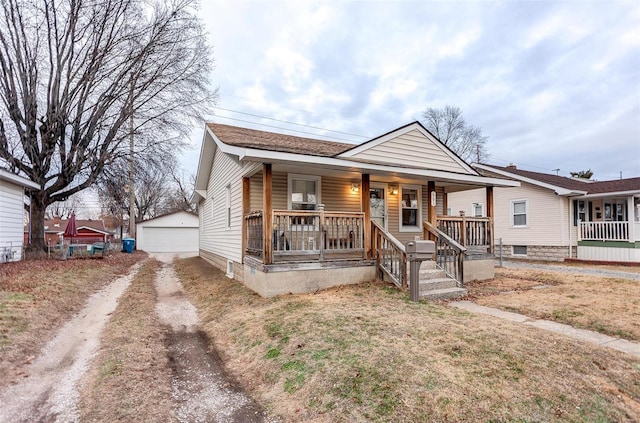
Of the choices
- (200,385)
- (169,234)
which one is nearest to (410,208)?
(200,385)

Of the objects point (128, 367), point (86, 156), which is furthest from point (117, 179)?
point (128, 367)

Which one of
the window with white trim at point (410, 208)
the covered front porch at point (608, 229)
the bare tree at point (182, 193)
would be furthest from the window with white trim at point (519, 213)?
the bare tree at point (182, 193)

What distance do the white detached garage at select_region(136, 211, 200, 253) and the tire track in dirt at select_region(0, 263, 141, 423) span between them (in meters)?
23.8

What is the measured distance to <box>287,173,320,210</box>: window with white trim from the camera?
9695mm

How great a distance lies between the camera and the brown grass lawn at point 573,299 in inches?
218

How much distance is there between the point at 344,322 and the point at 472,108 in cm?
3552

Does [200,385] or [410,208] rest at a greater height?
[410,208]

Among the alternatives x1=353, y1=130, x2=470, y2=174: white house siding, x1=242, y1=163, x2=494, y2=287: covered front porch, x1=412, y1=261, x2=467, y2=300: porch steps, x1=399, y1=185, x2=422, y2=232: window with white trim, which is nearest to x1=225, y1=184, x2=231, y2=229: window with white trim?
x1=242, y1=163, x2=494, y2=287: covered front porch

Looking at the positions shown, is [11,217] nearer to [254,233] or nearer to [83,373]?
[254,233]

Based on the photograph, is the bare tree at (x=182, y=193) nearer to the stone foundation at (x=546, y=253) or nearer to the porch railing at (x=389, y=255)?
A: the stone foundation at (x=546, y=253)

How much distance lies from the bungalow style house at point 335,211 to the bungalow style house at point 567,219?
5.33 meters

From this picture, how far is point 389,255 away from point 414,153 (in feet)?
12.0

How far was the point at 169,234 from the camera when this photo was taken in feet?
96.3

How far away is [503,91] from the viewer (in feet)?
80.6
